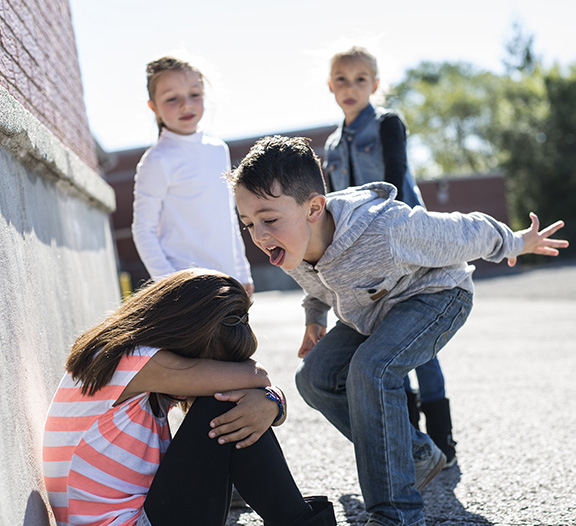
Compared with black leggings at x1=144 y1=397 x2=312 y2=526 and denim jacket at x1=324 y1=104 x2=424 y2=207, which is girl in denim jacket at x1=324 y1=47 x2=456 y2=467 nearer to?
denim jacket at x1=324 y1=104 x2=424 y2=207

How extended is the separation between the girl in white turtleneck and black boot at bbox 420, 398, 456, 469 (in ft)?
3.54

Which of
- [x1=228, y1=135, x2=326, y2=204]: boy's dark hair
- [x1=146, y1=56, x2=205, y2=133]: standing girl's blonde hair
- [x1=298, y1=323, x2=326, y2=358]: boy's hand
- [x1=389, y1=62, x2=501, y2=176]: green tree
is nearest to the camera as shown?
[x1=228, y1=135, x2=326, y2=204]: boy's dark hair

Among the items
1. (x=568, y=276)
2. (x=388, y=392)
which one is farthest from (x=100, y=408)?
(x=568, y=276)

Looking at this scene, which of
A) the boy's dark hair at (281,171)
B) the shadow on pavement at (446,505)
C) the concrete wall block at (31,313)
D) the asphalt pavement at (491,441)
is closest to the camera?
the concrete wall block at (31,313)

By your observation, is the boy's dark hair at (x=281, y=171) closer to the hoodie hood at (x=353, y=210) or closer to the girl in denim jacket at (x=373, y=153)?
the hoodie hood at (x=353, y=210)

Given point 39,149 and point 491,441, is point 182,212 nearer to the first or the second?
Answer: point 39,149

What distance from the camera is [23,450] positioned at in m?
2.12

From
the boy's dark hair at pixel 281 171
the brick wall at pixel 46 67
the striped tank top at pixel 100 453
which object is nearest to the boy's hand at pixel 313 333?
the boy's dark hair at pixel 281 171

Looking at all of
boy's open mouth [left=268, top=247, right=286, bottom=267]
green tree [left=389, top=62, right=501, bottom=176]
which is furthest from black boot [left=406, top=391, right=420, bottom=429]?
green tree [left=389, top=62, right=501, bottom=176]

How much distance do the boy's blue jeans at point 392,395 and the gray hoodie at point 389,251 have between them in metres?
0.09

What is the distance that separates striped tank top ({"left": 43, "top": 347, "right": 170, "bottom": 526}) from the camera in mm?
2109

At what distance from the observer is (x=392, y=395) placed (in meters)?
2.53

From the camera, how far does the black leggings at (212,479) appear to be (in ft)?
6.82

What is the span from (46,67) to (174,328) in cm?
253
